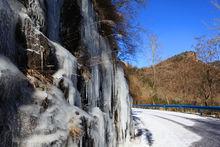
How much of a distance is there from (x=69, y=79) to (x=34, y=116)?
4.63 ft

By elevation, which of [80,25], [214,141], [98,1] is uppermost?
[98,1]

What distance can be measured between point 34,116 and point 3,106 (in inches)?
18.8

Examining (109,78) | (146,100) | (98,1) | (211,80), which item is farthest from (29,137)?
(146,100)

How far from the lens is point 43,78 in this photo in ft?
13.0

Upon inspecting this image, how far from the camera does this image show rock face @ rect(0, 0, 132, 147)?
304cm

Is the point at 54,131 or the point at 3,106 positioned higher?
the point at 3,106

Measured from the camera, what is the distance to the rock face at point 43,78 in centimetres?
304

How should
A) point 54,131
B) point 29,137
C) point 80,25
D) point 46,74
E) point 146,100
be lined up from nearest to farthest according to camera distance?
point 29,137 < point 54,131 < point 46,74 < point 80,25 < point 146,100

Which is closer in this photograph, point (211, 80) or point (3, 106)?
point (3, 106)

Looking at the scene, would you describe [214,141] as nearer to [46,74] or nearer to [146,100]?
[46,74]

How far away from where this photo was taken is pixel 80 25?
247 inches

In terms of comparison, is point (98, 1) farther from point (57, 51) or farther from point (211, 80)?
point (211, 80)

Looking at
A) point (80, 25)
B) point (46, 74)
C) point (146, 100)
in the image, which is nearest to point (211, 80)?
point (146, 100)

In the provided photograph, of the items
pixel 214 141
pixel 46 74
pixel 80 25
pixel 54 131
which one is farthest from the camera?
pixel 214 141
